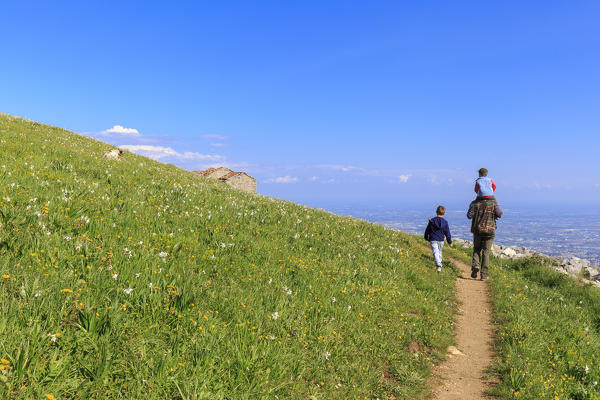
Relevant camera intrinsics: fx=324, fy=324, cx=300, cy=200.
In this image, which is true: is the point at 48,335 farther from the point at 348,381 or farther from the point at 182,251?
the point at 348,381

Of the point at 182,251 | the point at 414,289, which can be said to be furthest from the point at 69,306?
the point at 414,289

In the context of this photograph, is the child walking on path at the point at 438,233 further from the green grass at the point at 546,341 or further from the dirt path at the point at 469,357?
the green grass at the point at 546,341

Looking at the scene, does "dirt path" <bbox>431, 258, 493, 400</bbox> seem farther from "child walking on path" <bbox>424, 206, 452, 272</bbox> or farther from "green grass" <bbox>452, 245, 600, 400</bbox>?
"child walking on path" <bbox>424, 206, 452, 272</bbox>

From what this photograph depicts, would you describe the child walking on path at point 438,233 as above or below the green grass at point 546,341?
above

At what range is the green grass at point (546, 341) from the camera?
20.9 ft

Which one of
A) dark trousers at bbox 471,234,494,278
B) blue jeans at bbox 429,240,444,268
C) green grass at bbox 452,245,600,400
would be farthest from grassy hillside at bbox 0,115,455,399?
dark trousers at bbox 471,234,494,278

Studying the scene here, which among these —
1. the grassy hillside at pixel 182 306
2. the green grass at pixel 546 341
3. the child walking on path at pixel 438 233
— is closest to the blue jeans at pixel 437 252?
the child walking on path at pixel 438 233

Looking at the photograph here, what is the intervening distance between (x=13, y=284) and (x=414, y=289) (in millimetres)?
9582

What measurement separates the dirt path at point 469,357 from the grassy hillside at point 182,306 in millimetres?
365

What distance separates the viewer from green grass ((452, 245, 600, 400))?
636 cm

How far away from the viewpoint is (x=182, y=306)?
17.1ft

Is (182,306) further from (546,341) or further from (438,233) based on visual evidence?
(438,233)

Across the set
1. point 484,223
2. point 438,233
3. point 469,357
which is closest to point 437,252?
point 438,233

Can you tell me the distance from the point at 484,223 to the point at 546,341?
6.19 m
